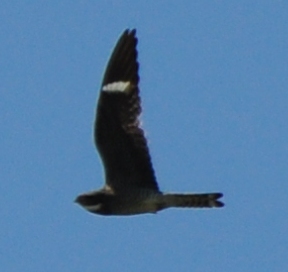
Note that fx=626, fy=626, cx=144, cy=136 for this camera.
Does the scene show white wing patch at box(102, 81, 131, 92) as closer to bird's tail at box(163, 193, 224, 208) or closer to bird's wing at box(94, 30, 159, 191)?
bird's wing at box(94, 30, 159, 191)

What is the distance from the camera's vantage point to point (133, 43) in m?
5.86

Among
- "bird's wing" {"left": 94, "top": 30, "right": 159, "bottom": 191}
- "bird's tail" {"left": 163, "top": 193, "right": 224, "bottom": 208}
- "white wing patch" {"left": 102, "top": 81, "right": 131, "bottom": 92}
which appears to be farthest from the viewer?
"white wing patch" {"left": 102, "top": 81, "right": 131, "bottom": 92}

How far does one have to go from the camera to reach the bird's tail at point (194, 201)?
5.27m

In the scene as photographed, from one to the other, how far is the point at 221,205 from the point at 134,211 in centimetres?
75

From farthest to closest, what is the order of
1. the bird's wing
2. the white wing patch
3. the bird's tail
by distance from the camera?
the white wing patch → the bird's wing → the bird's tail

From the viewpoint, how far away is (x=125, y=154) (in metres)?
5.64

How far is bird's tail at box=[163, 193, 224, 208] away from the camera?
17.3ft

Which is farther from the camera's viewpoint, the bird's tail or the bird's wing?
the bird's wing

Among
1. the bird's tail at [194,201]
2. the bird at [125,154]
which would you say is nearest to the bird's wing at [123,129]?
the bird at [125,154]

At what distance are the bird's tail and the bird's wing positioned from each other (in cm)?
26

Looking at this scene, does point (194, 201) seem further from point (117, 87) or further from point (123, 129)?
point (117, 87)

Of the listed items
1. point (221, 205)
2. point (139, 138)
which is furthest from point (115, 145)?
point (221, 205)

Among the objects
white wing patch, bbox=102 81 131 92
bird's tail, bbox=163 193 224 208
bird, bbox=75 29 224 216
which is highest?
white wing patch, bbox=102 81 131 92

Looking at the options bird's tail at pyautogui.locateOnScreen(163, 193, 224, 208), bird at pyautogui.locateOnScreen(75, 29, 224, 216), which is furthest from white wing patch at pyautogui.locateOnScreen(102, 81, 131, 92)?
bird's tail at pyautogui.locateOnScreen(163, 193, 224, 208)
